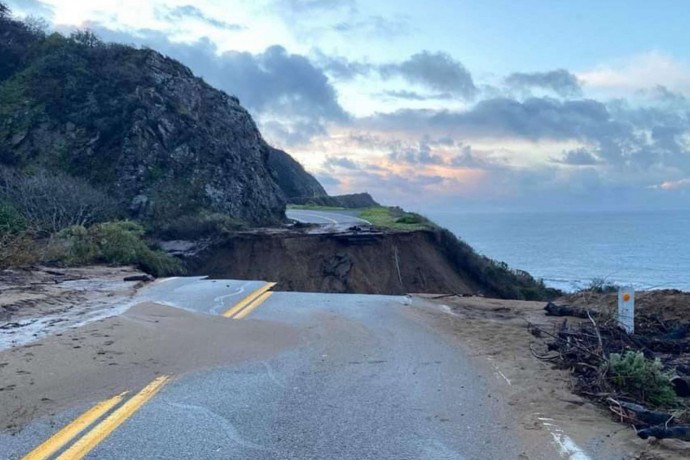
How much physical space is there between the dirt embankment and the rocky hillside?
17.3 ft

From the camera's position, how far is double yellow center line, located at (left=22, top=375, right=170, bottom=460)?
4.64 metres

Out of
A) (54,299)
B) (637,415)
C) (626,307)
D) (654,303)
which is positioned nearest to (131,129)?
(54,299)

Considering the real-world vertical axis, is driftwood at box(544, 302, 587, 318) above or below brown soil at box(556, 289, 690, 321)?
below

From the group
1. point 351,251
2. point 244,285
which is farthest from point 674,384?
point 351,251

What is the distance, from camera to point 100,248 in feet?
65.2

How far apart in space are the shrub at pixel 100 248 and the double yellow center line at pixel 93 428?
43.7 ft

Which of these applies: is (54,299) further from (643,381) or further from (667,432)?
(667,432)

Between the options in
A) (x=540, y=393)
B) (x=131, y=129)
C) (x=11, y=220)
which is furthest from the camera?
(x=131, y=129)

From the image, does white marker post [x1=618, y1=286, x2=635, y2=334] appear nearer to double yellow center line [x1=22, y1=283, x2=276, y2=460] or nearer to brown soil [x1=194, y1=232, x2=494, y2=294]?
double yellow center line [x1=22, y1=283, x2=276, y2=460]

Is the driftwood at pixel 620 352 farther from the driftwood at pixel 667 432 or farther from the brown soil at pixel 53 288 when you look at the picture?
the brown soil at pixel 53 288

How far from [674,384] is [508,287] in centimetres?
2796

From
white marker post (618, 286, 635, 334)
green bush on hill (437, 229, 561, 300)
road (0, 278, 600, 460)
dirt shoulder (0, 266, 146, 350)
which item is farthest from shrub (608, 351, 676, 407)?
green bush on hill (437, 229, 561, 300)

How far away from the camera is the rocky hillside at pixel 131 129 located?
36156 millimetres

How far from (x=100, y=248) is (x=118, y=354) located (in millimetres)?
13053
